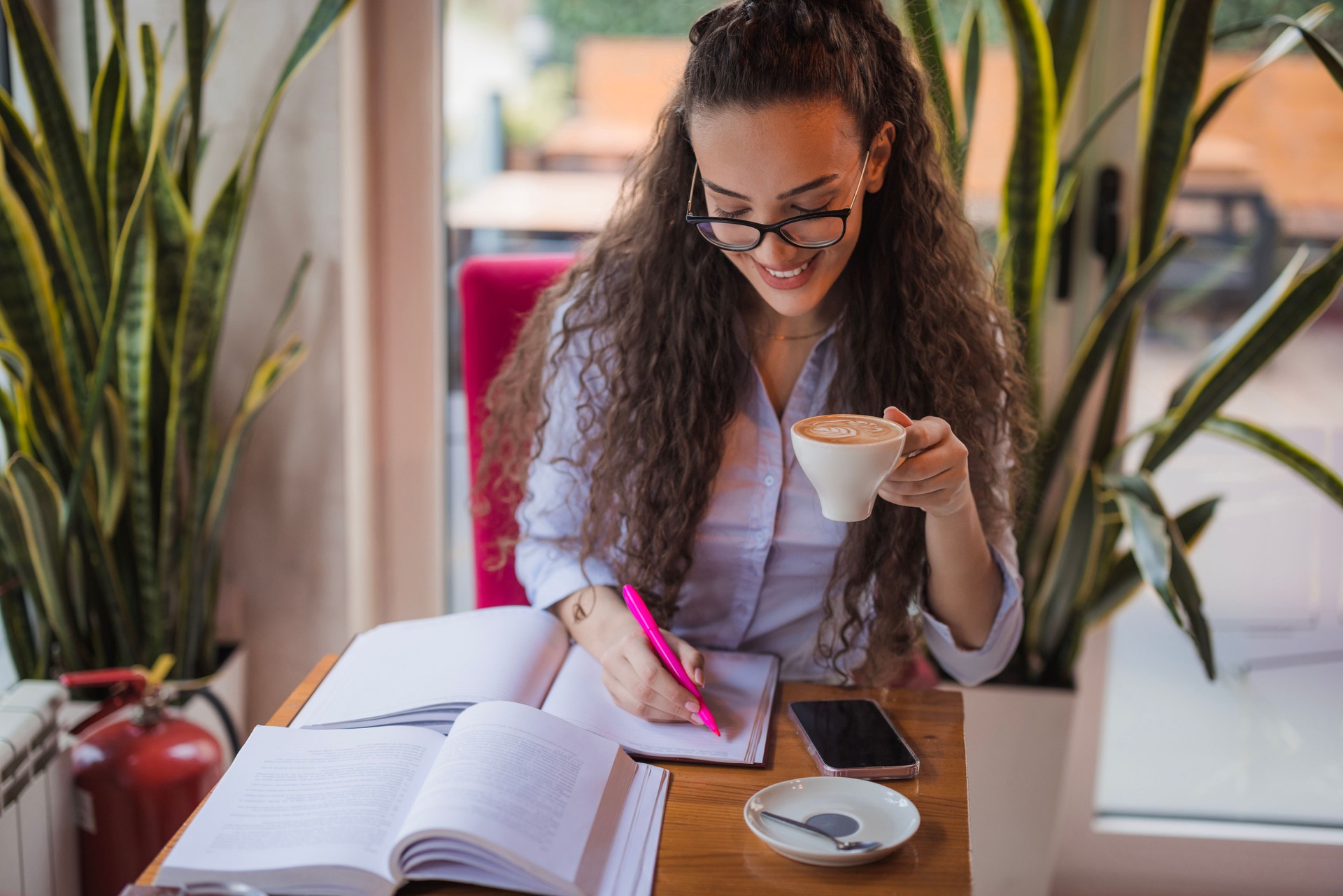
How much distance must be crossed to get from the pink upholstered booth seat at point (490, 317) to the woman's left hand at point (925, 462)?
740 mm

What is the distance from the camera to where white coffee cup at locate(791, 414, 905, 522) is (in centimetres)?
97

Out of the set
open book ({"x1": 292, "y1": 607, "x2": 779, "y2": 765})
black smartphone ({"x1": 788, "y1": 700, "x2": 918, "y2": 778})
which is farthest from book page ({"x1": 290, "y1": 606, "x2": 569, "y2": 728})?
black smartphone ({"x1": 788, "y1": 700, "x2": 918, "y2": 778})

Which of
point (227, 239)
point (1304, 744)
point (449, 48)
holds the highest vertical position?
point (449, 48)

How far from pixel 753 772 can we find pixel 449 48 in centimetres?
171

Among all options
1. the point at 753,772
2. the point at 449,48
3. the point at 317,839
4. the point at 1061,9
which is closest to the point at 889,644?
the point at 753,772

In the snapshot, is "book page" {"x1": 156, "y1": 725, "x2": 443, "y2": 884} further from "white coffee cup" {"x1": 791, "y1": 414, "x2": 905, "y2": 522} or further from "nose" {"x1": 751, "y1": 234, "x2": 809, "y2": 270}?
A: "nose" {"x1": 751, "y1": 234, "x2": 809, "y2": 270}

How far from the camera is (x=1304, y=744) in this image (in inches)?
87.5

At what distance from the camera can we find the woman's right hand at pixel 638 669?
1104mm

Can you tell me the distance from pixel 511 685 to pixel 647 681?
140 mm

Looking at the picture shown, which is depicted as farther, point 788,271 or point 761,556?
point 761,556

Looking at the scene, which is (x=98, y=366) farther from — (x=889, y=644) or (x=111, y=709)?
(x=889, y=644)

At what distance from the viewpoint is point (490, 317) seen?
5.45 ft

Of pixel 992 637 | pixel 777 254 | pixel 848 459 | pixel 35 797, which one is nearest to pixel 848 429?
pixel 848 459

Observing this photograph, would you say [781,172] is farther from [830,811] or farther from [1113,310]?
[1113,310]
